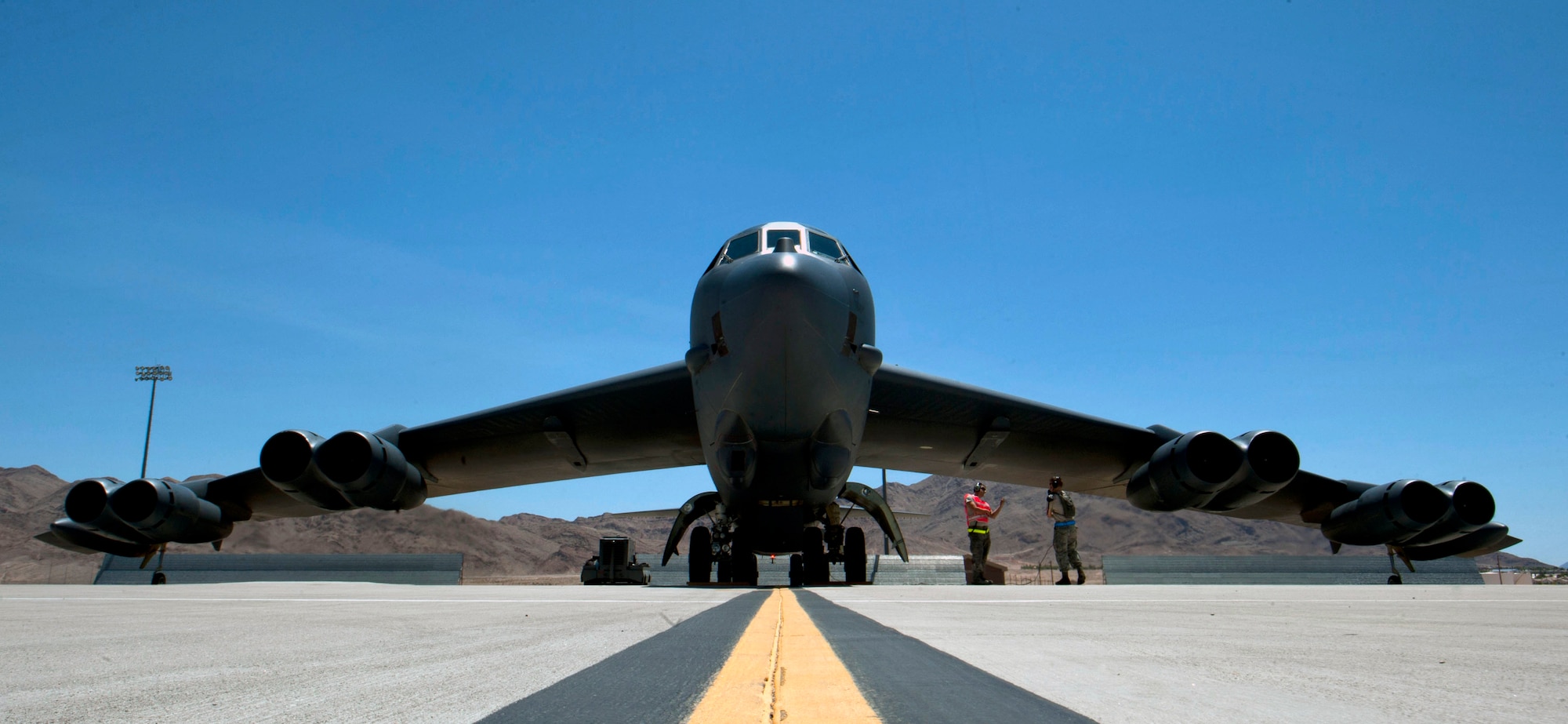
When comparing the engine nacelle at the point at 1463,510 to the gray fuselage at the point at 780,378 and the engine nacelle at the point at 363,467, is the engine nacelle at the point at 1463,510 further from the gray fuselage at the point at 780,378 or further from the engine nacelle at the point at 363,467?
the engine nacelle at the point at 363,467

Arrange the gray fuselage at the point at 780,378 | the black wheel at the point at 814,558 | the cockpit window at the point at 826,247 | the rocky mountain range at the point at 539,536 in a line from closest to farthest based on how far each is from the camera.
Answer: the gray fuselage at the point at 780,378 → the cockpit window at the point at 826,247 → the black wheel at the point at 814,558 → the rocky mountain range at the point at 539,536

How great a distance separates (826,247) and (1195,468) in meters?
5.63

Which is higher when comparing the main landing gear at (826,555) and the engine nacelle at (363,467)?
the engine nacelle at (363,467)

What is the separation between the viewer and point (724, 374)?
944 centimetres

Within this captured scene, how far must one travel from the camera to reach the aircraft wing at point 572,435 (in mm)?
12242

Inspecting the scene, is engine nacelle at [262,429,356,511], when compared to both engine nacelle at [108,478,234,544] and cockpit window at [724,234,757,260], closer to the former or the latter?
engine nacelle at [108,478,234,544]

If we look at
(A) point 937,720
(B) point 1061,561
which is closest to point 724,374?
(B) point 1061,561

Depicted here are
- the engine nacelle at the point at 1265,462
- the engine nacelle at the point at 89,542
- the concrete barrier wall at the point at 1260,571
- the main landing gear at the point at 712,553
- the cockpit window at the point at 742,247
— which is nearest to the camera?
the cockpit window at the point at 742,247

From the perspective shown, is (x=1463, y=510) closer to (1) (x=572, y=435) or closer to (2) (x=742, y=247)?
(2) (x=742, y=247)

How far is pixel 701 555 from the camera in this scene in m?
11.9

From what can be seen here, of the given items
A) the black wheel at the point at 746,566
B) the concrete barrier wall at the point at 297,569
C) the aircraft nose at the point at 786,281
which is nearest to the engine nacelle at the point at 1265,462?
the aircraft nose at the point at 786,281

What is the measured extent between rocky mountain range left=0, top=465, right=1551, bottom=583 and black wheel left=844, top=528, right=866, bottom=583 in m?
23.0

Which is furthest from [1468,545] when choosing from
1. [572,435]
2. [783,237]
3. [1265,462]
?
[572,435]

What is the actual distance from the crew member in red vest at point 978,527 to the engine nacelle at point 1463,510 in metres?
6.23
